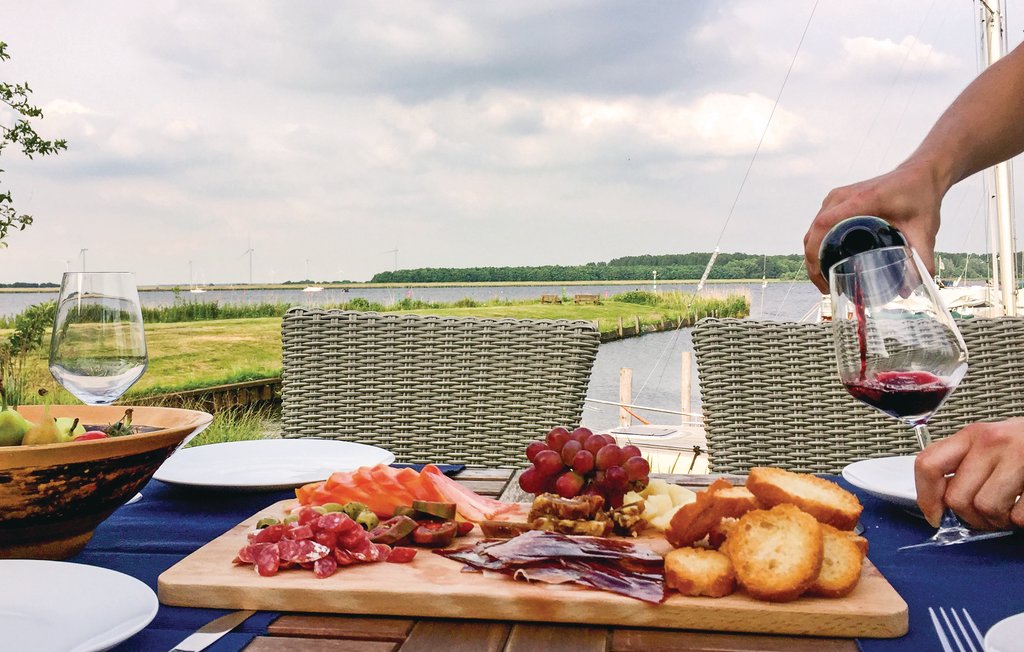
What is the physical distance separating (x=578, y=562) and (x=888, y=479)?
2.02ft

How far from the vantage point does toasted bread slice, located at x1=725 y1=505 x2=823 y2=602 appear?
2.28ft

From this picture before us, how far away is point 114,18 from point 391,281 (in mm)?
12871

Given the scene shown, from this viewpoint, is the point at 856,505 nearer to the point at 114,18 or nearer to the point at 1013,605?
the point at 1013,605

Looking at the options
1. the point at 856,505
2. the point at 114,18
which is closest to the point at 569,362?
the point at 856,505

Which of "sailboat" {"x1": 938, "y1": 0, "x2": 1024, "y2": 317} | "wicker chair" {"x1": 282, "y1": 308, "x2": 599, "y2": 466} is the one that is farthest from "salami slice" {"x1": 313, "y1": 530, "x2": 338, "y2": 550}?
"sailboat" {"x1": 938, "y1": 0, "x2": 1024, "y2": 317}

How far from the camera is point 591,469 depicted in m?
1.08

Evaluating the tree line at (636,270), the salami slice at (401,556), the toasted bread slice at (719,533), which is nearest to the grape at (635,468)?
the toasted bread slice at (719,533)

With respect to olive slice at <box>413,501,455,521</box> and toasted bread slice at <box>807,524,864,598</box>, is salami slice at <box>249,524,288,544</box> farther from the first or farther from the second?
toasted bread slice at <box>807,524,864,598</box>

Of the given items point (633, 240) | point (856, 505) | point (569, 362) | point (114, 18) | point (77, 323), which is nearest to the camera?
point (856, 505)

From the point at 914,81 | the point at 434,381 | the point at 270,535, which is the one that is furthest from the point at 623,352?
the point at 270,535

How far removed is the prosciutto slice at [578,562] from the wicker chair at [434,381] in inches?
48.1

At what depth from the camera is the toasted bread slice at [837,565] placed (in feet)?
2.33

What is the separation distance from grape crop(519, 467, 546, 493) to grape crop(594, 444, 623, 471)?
9 cm

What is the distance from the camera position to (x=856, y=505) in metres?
0.87
